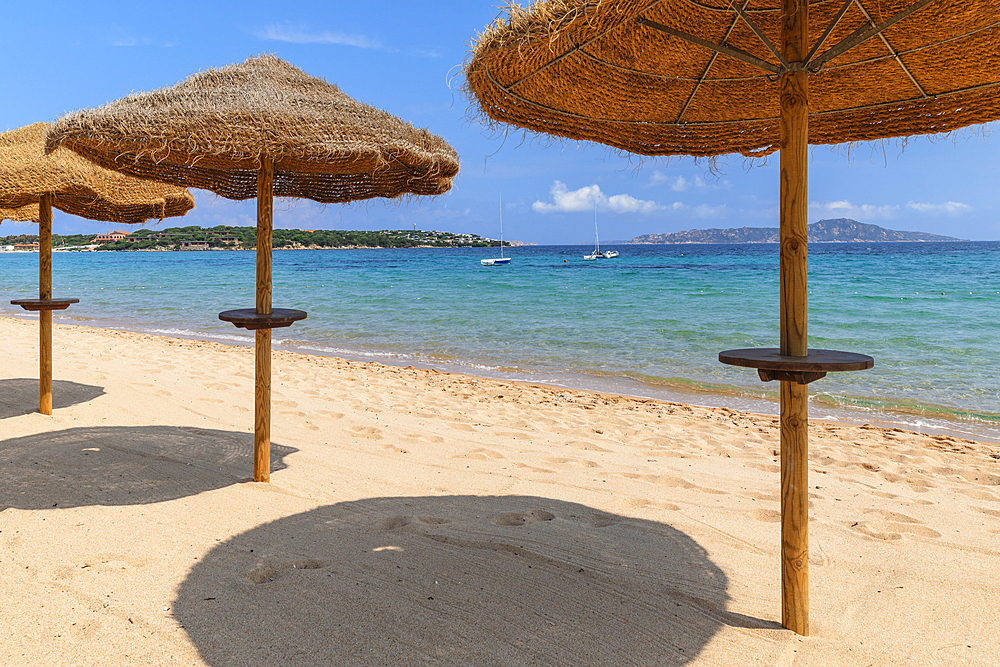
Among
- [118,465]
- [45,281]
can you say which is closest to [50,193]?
[45,281]

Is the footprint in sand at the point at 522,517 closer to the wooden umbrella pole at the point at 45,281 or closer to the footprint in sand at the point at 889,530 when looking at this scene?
the footprint in sand at the point at 889,530

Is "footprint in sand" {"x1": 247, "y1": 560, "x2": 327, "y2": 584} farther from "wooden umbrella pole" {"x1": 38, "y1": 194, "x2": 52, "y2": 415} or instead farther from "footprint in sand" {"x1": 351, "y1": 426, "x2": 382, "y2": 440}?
"wooden umbrella pole" {"x1": 38, "y1": 194, "x2": 52, "y2": 415}

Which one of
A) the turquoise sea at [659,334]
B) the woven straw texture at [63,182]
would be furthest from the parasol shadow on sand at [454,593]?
the turquoise sea at [659,334]

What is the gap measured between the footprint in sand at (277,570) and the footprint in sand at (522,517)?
935mm

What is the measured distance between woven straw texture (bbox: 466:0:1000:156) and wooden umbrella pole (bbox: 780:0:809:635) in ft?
1.04

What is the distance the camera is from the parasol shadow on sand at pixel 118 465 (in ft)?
10.5

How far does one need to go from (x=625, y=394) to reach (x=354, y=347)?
629 cm

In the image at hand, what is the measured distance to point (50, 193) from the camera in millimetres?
4609

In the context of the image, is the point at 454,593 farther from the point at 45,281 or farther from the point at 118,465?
the point at 45,281

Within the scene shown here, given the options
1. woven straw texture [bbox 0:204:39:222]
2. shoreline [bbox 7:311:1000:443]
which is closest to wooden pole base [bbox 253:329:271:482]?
shoreline [bbox 7:311:1000:443]

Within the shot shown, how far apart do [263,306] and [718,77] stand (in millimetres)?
2632

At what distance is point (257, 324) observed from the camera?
300 centimetres

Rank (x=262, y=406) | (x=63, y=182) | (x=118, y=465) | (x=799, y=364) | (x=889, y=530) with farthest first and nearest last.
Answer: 1. (x=63, y=182)
2. (x=118, y=465)
3. (x=262, y=406)
4. (x=889, y=530)
5. (x=799, y=364)

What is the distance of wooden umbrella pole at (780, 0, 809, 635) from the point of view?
76.9 inches
